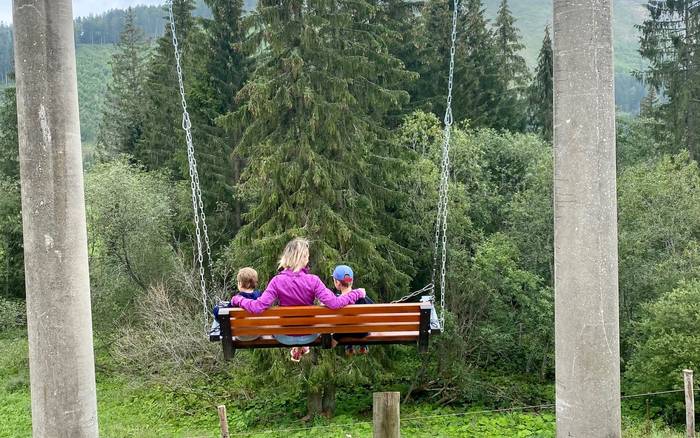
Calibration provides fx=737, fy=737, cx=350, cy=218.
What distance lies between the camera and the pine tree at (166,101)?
96.3 feet

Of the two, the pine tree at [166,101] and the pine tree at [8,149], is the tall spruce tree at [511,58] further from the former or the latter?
the pine tree at [8,149]

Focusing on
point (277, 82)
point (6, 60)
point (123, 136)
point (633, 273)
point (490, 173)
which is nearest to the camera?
point (277, 82)

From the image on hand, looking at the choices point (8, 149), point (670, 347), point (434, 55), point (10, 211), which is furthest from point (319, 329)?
point (8, 149)

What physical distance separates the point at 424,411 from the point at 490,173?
784cm

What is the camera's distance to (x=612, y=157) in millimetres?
5336

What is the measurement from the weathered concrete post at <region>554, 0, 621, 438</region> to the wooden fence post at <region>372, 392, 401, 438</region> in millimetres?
1334

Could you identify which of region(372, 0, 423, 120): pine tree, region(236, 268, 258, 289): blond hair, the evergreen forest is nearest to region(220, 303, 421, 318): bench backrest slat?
region(236, 268, 258, 289): blond hair

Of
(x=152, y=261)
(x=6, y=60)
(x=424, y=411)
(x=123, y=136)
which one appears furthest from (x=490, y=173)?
(x=6, y=60)

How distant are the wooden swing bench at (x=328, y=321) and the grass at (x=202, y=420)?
1013 centimetres

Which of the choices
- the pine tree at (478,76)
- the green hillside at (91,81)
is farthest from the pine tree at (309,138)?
the green hillside at (91,81)

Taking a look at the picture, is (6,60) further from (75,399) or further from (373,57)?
(75,399)

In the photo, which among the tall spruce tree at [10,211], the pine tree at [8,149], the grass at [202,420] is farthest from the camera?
the pine tree at [8,149]

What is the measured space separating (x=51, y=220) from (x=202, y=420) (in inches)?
612

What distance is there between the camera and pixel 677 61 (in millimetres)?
27828
